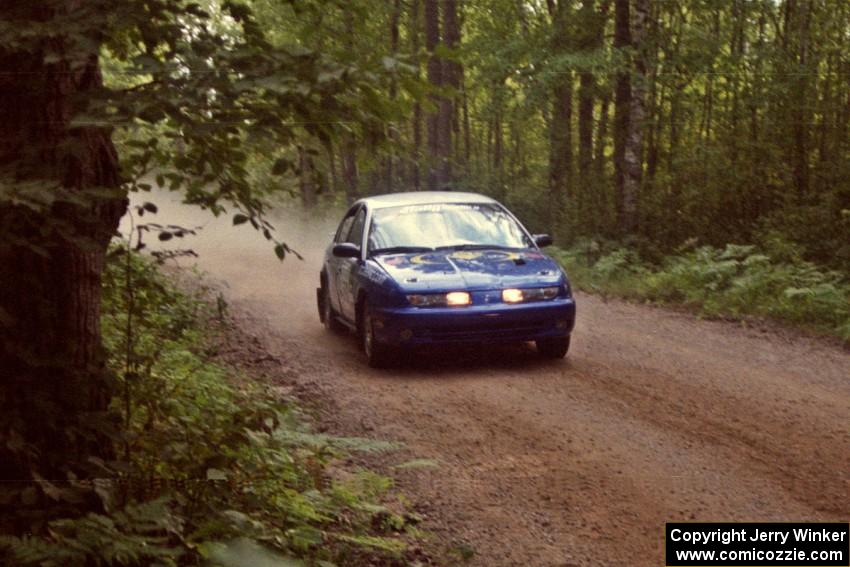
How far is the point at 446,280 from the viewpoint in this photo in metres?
10.6

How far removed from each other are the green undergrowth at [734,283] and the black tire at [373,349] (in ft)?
18.5

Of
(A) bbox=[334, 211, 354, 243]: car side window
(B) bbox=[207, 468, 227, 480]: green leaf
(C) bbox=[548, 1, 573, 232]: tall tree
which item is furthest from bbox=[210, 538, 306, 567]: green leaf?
(C) bbox=[548, 1, 573, 232]: tall tree

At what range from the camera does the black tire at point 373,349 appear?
35.2ft

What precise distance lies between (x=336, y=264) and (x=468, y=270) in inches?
102

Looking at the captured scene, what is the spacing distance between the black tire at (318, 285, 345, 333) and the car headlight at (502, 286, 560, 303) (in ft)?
11.1

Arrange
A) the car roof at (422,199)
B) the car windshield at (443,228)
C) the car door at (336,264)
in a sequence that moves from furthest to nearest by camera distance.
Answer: the car door at (336,264)
the car roof at (422,199)
the car windshield at (443,228)

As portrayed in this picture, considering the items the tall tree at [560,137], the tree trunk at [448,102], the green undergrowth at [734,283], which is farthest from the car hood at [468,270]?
the tree trunk at [448,102]

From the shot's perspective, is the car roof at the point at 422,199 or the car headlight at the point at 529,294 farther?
the car roof at the point at 422,199

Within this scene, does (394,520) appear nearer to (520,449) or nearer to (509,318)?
(520,449)

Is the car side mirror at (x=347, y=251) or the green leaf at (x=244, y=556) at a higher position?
the car side mirror at (x=347, y=251)

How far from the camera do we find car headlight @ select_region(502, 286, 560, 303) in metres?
10.6

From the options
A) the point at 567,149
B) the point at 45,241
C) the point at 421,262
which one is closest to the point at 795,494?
the point at 45,241

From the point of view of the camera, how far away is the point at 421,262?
11.1 metres

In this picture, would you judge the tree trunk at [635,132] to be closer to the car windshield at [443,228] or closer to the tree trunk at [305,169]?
the car windshield at [443,228]
